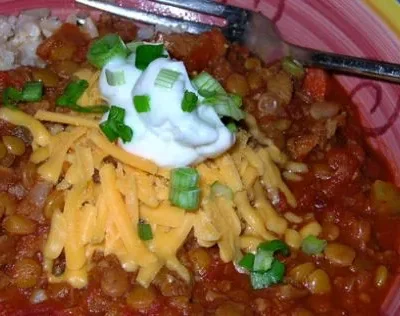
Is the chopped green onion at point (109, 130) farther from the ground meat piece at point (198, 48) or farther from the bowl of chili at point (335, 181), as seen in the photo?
the ground meat piece at point (198, 48)

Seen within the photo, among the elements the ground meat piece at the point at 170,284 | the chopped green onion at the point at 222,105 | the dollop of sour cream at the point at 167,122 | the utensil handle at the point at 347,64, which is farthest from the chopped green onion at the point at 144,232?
the utensil handle at the point at 347,64

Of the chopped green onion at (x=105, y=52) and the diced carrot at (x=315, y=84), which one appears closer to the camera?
the chopped green onion at (x=105, y=52)

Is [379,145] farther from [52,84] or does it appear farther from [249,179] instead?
[52,84]

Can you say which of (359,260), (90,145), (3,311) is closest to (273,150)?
(359,260)

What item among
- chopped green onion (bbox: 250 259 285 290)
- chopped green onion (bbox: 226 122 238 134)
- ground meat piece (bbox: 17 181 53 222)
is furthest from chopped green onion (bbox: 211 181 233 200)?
ground meat piece (bbox: 17 181 53 222)

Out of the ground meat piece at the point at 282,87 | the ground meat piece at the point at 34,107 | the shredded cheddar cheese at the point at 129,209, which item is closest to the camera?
the shredded cheddar cheese at the point at 129,209

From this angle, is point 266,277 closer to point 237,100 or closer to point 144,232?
point 144,232
